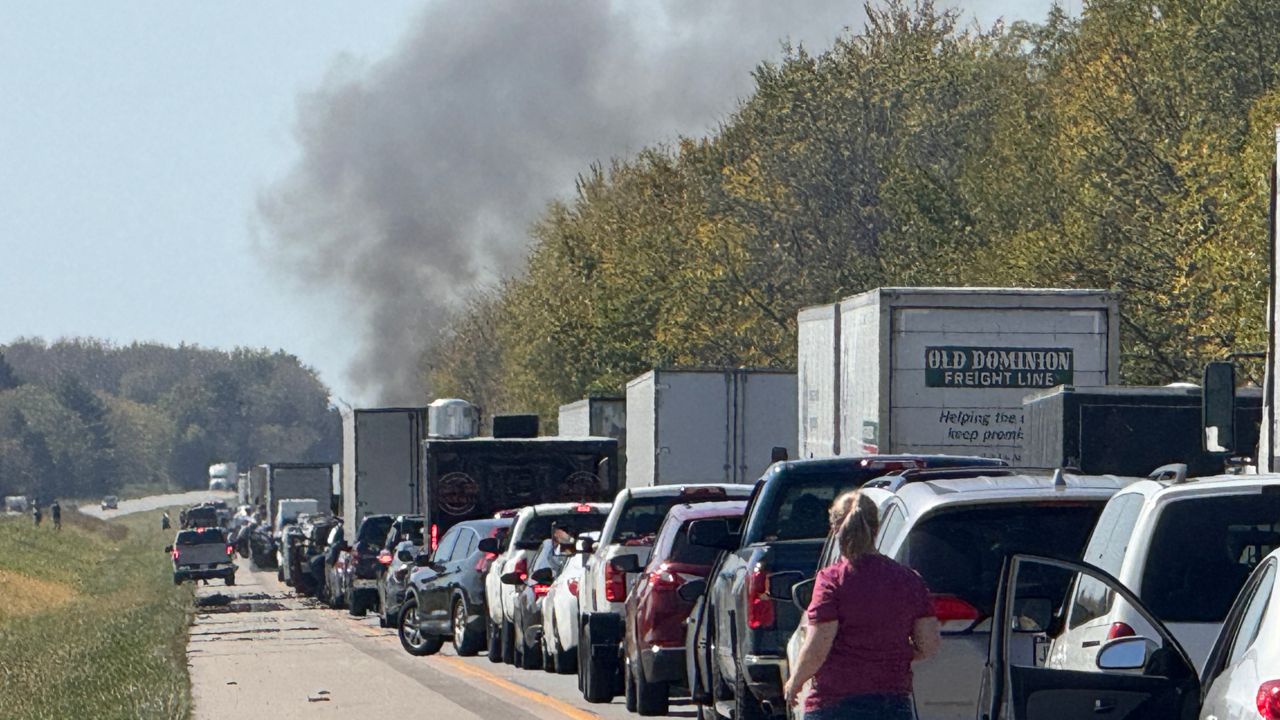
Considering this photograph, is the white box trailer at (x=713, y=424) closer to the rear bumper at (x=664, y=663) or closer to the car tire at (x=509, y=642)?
the car tire at (x=509, y=642)

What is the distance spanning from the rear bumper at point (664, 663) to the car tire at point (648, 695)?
0.18m

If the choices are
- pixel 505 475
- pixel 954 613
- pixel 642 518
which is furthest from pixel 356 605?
pixel 954 613

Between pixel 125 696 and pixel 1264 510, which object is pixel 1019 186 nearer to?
pixel 125 696

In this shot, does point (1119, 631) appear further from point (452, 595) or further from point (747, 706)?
point (452, 595)

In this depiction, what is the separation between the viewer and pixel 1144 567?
826 cm

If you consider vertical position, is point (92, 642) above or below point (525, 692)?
below

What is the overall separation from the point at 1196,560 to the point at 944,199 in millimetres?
42461

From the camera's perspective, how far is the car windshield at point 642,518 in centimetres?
1884

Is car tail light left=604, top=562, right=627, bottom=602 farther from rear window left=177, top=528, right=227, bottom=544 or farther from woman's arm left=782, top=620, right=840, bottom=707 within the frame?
rear window left=177, top=528, right=227, bottom=544

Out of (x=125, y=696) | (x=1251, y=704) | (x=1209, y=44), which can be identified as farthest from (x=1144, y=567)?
(x=1209, y=44)

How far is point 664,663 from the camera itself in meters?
15.9

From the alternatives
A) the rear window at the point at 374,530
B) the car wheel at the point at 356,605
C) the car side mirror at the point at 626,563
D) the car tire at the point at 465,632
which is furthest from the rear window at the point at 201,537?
the car side mirror at the point at 626,563

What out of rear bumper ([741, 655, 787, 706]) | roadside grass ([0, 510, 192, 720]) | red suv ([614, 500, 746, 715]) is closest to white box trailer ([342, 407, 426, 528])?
roadside grass ([0, 510, 192, 720])

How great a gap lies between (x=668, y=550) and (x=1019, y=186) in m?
31.7
